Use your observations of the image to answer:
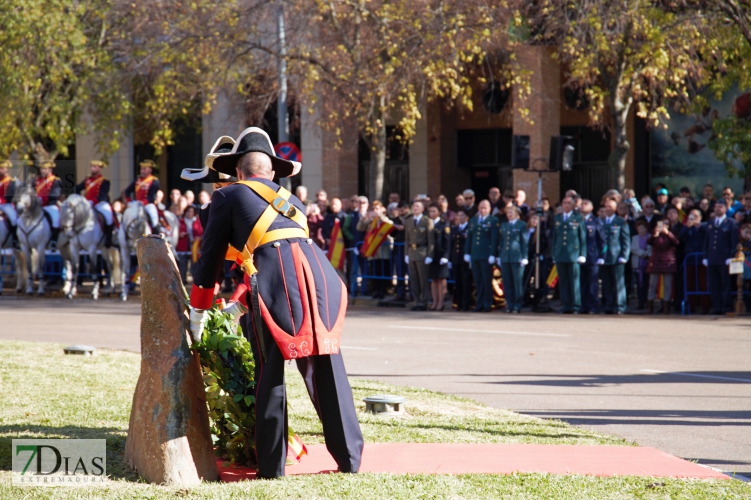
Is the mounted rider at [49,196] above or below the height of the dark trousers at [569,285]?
above

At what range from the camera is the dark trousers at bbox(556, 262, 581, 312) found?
59.8ft

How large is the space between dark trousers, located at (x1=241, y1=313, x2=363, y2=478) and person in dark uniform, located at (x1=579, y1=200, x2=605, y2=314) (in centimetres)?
1261

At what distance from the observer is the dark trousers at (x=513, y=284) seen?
18.5 metres

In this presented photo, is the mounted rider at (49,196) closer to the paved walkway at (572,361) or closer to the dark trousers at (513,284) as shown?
the paved walkway at (572,361)

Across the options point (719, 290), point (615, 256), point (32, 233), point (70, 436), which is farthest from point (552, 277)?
point (70, 436)

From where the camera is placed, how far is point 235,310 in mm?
6422

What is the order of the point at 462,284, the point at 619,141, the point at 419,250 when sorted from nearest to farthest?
the point at 419,250, the point at 462,284, the point at 619,141

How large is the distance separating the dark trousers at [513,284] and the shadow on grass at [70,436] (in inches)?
468

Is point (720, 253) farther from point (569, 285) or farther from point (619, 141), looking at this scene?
point (619, 141)

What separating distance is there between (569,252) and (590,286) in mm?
805

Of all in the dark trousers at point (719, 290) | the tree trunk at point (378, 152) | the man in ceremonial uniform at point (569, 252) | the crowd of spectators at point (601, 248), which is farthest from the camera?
the tree trunk at point (378, 152)

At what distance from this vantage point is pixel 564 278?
1844cm

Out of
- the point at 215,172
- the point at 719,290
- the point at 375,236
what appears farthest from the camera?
the point at 375,236

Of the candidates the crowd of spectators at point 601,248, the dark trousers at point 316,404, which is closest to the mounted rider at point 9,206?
the crowd of spectators at point 601,248
